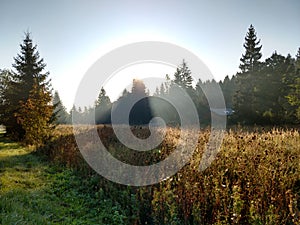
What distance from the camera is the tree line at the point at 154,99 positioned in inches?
546

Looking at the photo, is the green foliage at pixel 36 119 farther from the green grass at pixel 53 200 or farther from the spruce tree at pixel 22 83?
the green grass at pixel 53 200

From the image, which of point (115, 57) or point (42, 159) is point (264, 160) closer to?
point (115, 57)

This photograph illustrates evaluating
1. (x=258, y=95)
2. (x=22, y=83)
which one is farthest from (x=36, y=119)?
(x=258, y=95)

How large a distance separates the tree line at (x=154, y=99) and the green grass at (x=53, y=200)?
647 centimetres

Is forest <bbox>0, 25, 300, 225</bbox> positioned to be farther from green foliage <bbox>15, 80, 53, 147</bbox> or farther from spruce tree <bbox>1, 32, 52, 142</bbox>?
spruce tree <bbox>1, 32, 52, 142</bbox>

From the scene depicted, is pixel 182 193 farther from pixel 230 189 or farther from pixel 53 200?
pixel 53 200

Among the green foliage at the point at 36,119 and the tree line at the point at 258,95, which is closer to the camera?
the green foliage at the point at 36,119

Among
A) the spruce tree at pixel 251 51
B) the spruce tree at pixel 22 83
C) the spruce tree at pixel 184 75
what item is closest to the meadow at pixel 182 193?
the spruce tree at pixel 22 83

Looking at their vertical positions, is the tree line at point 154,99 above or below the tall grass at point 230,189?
above

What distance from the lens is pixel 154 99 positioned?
116 feet

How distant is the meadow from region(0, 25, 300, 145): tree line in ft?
22.7

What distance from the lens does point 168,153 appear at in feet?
22.6

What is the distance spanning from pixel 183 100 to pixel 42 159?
1252 inches

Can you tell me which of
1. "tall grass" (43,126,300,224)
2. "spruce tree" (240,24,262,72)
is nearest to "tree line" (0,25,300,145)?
"spruce tree" (240,24,262,72)
